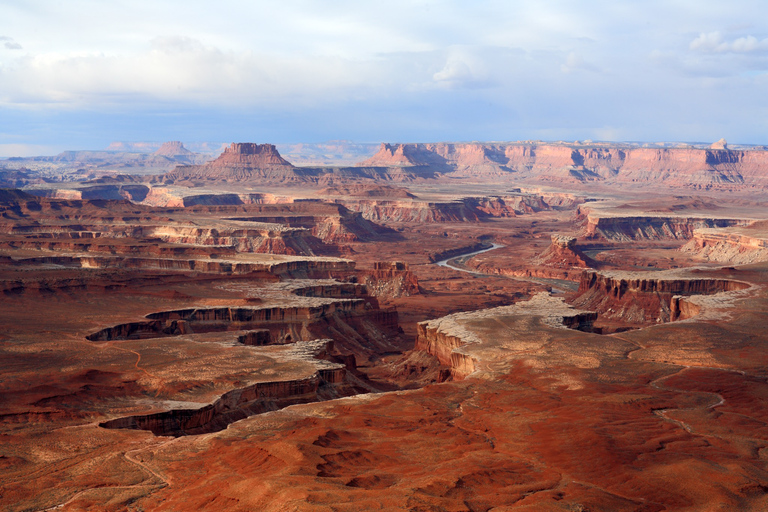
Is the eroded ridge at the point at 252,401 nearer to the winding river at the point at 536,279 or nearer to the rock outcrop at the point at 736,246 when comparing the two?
the winding river at the point at 536,279

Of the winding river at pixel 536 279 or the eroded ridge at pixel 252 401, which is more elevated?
the eroded ridge at pixel 252 401

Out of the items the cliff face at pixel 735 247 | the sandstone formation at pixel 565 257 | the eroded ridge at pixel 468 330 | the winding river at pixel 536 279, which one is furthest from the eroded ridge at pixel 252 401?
the cliff face at pixel 735 247

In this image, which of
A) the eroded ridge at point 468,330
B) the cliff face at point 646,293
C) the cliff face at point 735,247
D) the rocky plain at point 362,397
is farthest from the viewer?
the cliff face at point 735,247

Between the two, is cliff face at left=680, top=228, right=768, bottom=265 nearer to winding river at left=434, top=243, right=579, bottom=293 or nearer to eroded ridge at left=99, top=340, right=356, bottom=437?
winding river at left=434, top=243, right=579, bottom=293

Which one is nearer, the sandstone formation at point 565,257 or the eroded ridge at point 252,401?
the eroded ridge at point 252,401

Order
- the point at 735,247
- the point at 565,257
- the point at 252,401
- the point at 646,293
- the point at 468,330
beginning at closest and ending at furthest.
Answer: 1. the point at 252,401
2. the point at 468,330
3. the point at 646,293
4. the point at 565,257
5. the point at 735,247

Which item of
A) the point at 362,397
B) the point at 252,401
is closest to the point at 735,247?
the point at 362,397

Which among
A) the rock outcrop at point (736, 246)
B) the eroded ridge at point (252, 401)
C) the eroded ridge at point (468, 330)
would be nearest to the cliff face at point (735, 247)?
the rock outcrop at point (736, 246)

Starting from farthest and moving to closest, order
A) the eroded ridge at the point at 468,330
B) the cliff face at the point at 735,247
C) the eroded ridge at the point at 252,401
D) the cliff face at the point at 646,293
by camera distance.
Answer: the cliff face at the point at 735,247 → the cliff face at the point at 646,293 → the eroded ridge at the point at 468,330 → the eroded ridge at the point at 252,401

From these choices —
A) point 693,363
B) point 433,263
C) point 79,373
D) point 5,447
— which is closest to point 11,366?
point 79,373

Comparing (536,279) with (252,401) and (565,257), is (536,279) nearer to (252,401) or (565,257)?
(565,257)

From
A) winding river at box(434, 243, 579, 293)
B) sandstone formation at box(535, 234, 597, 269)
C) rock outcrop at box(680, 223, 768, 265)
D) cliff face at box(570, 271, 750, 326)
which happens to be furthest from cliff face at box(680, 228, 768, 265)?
cliff face at box(570, 271, 750, 326)

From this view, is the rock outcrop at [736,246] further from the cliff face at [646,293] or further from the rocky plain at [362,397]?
the cliff face at [646,293]

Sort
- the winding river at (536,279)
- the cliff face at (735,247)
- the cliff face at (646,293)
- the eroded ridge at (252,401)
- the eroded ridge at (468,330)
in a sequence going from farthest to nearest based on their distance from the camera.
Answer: the cliff face at (735,247), the winding river at (536,279), the cliff face at (646,293), the eroded ridge at (468,330), the eroded ridge at (252,401)
